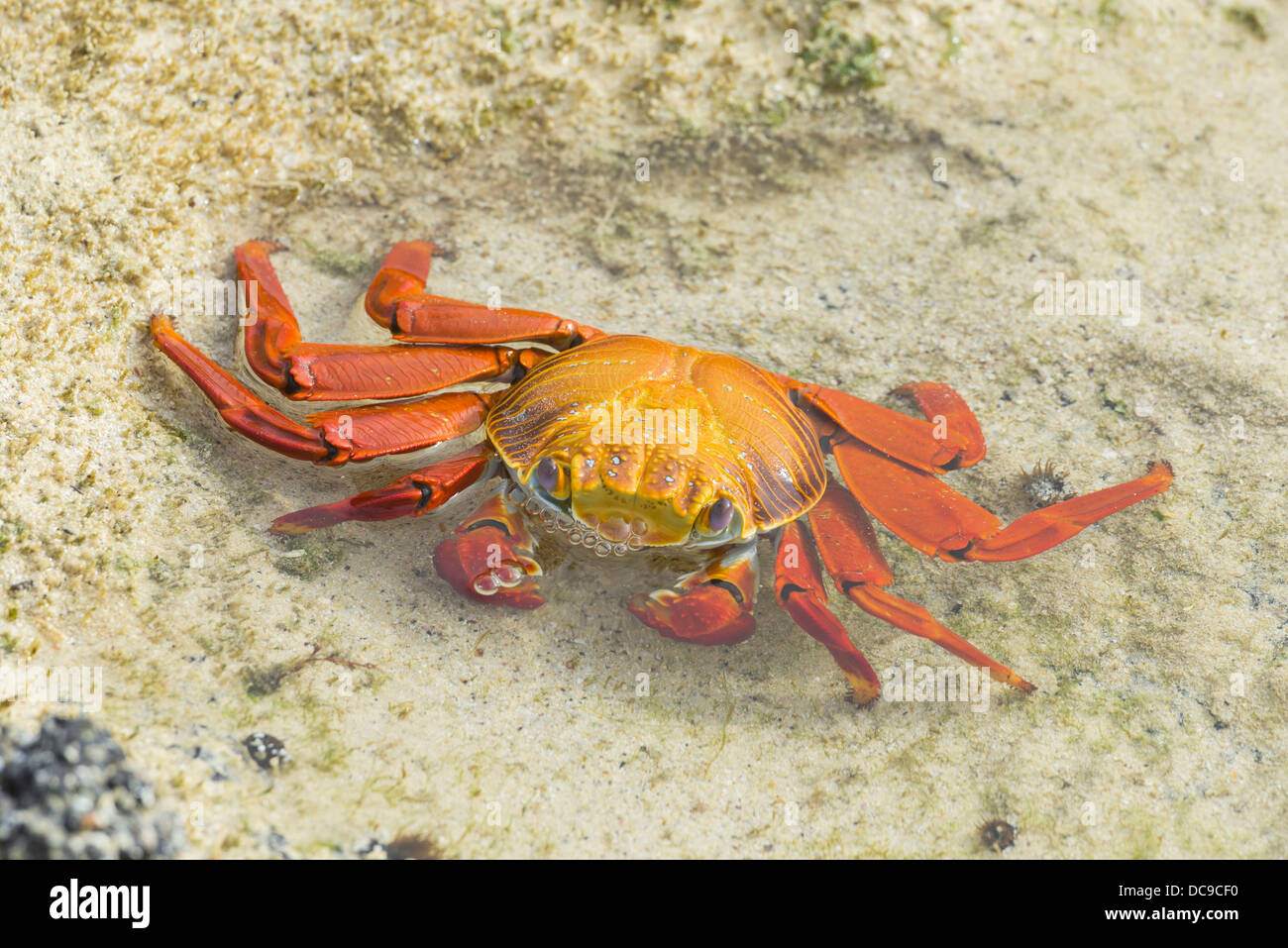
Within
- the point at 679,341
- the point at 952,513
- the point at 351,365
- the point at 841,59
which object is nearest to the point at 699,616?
the point at 952,513

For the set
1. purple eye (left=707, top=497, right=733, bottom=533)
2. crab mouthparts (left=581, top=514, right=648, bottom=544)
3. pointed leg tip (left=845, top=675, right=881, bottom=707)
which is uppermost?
purple eye (left=707, top=497, right=733, bottom=533)

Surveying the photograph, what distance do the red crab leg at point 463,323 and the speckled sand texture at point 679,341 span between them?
291 millimetres

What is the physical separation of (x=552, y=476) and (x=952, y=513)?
1.43 m

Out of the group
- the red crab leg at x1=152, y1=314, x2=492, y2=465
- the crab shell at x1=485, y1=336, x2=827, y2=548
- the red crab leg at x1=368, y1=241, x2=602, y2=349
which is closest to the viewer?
the crab shell at x1=485, y1=336, x2=827, y2=548

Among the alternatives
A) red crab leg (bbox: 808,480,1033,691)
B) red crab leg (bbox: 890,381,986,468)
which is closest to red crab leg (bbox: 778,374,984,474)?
red crab leg (bbox: 890,381,986,468)

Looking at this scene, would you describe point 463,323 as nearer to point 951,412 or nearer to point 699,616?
point 699,616

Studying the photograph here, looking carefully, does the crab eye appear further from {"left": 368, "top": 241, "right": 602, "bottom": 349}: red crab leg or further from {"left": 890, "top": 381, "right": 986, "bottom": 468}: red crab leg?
{"left": 890, "top": 381, "right": 986, "bottom": 468}: red crab leg

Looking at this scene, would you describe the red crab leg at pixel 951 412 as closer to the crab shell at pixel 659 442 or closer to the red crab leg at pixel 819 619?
the crab shell at pixel 659 442

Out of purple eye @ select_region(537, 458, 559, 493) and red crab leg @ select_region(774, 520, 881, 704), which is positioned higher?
purple eye @ select_region(537, 458, 559, 493)

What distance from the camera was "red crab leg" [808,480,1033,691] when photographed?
9.54 ft

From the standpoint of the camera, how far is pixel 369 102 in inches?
167

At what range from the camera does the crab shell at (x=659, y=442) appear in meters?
2.84

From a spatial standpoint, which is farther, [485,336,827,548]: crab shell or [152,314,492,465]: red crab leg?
[152,314,492,465]: red crab leg

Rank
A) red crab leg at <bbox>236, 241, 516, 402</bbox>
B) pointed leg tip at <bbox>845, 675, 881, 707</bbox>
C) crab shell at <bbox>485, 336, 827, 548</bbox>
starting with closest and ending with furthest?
crab shell at <bbox>485, 336, 827, 548</bbox> → pointed leg tip at <bbox>845, 675, 881, 707</bbox> → red crab leg at <bbox>236, 241, 516, 402</bbox>
